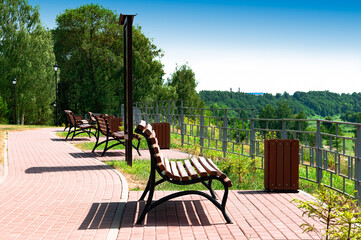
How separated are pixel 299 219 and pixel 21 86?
40.2 meters

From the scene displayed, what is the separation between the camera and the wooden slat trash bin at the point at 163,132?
12.7 metres

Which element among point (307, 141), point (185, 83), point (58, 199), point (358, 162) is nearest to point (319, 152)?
point (307, 141)

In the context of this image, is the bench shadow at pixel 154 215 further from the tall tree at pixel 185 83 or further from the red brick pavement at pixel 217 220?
the tall tree at pixel 185 83

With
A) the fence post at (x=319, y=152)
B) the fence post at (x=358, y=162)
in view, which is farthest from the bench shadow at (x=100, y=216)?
the fence post at (x=319, y=152)

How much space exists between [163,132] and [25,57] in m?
32.7

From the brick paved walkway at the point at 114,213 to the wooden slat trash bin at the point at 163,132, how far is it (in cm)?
498

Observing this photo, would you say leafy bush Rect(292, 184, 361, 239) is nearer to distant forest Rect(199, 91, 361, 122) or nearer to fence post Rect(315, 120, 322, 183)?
fence post Rect(315, 120, 322, 183)

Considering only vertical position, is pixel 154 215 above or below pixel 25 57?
below

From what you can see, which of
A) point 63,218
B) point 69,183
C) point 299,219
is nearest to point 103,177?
point 69,183

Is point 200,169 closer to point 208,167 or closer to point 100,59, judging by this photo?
point 208,167

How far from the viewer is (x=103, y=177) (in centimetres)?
769

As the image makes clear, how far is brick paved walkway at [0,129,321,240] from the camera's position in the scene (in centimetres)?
441

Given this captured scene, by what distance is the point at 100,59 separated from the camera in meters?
41.0

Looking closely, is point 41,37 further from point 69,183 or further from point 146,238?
point 146,238
